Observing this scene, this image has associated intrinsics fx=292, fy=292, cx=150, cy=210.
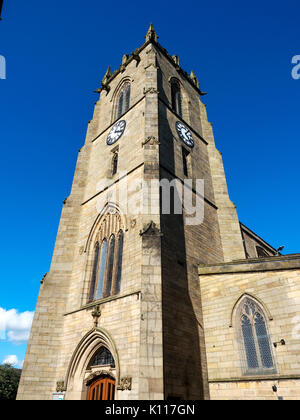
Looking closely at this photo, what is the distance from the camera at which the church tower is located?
948cm

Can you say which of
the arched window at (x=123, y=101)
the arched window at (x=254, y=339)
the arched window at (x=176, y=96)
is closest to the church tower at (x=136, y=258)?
the arched window at (x=123, y=101)

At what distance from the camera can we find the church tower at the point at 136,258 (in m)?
9.48

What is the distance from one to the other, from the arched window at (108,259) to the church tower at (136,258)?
5 cm

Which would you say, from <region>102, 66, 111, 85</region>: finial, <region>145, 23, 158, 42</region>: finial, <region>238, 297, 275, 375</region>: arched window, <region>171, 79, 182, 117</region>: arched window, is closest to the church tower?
<region>171, 79, 182, 117</region>: arched window

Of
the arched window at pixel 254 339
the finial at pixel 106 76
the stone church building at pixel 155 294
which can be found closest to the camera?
the stone church building at pixel 155 294

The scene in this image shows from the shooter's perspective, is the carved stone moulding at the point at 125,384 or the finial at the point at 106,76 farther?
the finial at the point at 106,76

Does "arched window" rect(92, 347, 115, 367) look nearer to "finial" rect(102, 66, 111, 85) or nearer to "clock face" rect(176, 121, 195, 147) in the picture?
"clock face" rect(176, 121, 195, 147)

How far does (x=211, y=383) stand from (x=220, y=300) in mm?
2884

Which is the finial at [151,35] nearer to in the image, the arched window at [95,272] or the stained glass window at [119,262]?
the stained glass window at [119,262]

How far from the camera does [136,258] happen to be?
36.7 ft

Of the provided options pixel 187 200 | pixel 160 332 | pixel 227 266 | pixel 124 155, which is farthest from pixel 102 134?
pixel 160 332

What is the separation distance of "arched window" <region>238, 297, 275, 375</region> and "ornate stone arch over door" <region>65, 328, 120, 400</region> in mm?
4736

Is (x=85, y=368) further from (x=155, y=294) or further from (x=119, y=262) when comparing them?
(x=155, y=294)
